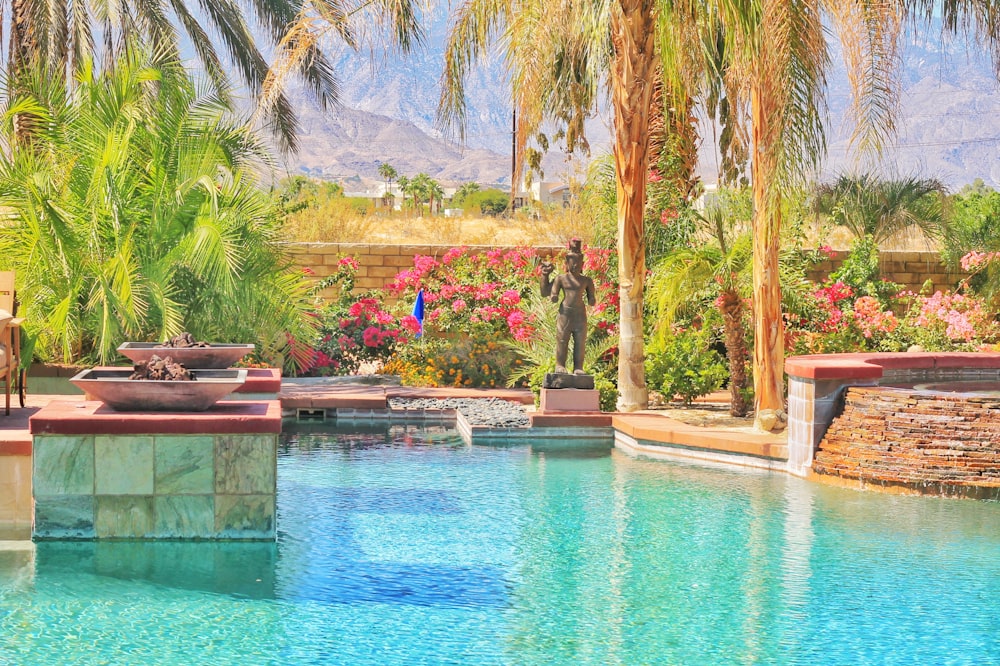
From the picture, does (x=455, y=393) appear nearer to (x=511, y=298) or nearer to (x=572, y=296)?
(x=511, y=298)

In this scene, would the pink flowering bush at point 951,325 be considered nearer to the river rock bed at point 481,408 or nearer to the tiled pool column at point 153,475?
the river rock bed at point 481,408

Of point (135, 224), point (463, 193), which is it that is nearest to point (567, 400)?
point (135, 224)

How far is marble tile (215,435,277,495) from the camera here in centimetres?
685

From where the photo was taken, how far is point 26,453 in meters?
6.91

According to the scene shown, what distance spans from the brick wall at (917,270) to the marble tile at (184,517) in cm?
1353

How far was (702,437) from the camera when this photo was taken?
10.5 m

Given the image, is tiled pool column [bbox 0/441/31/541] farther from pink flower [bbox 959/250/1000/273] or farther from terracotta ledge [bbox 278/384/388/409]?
pink flower [bbox 959/250/1000/273]

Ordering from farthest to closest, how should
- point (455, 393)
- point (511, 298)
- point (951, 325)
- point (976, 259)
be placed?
point (976, 259) < point (511, 298) < point (951, 325) < point (455, 393)

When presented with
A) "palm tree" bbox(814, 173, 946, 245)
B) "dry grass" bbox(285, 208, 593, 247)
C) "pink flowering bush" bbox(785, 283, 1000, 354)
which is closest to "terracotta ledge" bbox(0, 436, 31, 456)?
"dry grass" bbox(285, 208, 593, 247)

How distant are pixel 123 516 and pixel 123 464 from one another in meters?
0.29

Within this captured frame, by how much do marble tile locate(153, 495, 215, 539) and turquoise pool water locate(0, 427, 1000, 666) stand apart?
8 centimetres

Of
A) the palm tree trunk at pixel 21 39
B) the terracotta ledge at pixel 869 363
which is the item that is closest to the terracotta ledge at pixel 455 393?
the terracotta ledge at pixel 869 363

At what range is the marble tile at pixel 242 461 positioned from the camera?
6.85m

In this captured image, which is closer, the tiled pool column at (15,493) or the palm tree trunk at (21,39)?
the tiled pool column at (15,493)
